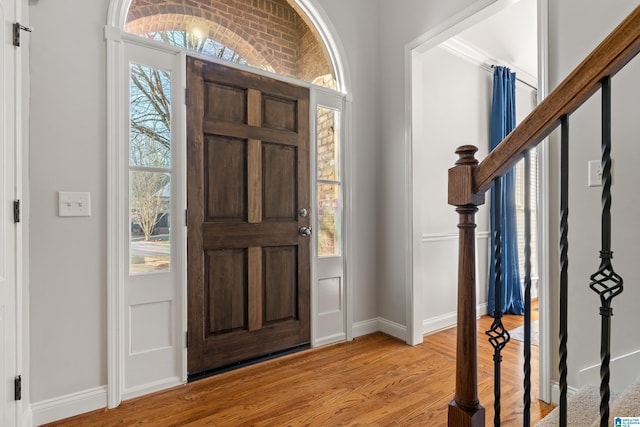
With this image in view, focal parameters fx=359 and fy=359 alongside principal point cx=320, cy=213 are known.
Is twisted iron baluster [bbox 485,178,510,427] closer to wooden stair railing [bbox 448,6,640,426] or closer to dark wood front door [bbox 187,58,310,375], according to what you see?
wooden stair railing [bbox 448,6,640,426]

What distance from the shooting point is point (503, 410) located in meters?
1.89

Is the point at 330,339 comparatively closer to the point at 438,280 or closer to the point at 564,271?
the point at 438,280

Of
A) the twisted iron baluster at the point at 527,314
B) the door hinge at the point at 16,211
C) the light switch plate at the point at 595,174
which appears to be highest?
the light switch plate at the point at 595,174

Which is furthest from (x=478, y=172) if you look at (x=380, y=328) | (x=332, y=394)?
(x=380, y=328)

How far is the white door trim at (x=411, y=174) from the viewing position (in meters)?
1.96

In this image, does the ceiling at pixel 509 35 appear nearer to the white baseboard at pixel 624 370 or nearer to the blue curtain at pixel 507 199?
the blue curtain at pixel 507 199

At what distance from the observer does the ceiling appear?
3.02 meters

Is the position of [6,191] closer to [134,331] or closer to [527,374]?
[134,331]

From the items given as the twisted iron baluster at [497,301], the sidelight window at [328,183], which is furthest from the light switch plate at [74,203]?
the twisted iron baluster at [497,301]

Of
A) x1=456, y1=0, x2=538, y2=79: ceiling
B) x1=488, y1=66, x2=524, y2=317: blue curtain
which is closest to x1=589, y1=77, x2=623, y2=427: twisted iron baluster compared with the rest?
x1=456, y1=0, x2=538, y2=79: ceiling

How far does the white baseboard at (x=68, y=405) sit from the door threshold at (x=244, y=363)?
18.9 inches

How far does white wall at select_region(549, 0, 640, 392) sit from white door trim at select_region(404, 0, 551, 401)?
4cm

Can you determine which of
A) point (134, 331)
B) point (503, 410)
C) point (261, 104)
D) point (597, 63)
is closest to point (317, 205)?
point (261, 104)

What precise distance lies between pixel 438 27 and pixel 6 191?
109 inches
